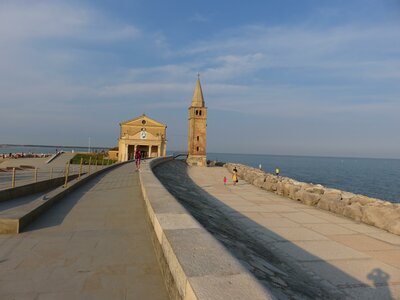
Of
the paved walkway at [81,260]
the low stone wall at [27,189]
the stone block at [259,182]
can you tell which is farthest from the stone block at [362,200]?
the low stone wall at [27,189]

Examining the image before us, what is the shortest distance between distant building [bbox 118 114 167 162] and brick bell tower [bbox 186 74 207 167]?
5139 millimetres

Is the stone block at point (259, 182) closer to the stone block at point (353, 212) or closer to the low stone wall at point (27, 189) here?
the stone block at point (353, 212)

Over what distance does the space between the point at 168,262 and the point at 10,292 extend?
1617 millimetres

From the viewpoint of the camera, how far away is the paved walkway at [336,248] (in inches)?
233

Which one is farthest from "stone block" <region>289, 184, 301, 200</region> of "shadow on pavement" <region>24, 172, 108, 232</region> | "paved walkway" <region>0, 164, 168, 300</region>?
"paved walkway" <region>0, 164, 168, 300</region>

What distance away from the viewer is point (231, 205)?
16.2 metres

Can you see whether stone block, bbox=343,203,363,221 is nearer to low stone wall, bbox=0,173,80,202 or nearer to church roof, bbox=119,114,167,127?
low stone wall, bbox=0,173,80,202

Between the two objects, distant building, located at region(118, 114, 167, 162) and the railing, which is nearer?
the railing

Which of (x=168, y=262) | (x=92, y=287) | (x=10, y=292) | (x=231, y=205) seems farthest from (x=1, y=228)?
(x=231, y=205)

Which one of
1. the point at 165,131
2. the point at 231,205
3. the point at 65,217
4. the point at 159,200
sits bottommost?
the point at 231,205

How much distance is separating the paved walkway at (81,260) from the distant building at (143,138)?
46.8 m

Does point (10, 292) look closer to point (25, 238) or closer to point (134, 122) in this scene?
point (25, 238)

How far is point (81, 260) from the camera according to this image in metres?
4.42

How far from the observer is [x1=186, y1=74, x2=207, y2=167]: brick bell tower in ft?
206
